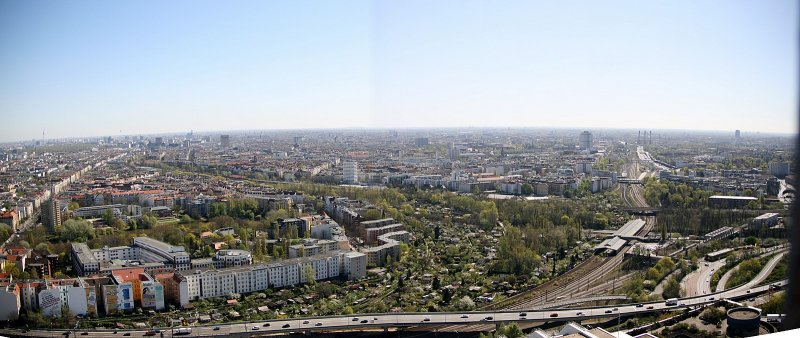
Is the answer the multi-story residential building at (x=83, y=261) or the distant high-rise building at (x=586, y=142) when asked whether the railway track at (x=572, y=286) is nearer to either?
the multi-story residential building at (x=83, y=261)

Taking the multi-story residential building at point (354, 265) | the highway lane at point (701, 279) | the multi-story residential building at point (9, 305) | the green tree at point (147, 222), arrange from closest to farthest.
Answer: the multi-story residential building at point (9, 305)
the highway lane at point (701, 279)
the multi-story residential building at point (354, 265)
the green tree at point (147, 222)

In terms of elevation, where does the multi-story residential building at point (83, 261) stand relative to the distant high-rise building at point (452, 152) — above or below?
below

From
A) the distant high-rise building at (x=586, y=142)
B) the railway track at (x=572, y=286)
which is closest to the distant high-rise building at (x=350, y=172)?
the railway track at (x=572, y=286)

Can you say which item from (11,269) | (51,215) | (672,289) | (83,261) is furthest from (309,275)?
(51,215)

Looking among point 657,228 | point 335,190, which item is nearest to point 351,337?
point 657,228

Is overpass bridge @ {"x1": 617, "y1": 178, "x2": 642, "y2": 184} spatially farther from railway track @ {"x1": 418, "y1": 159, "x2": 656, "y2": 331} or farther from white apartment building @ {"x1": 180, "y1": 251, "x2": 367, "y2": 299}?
white apartment building @ {"x1": 180, "y1": 251, "x2": 367, "y2": 299}
